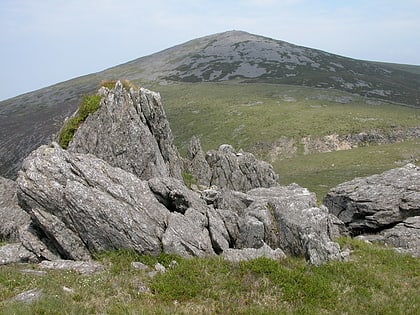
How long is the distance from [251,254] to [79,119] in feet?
54.0

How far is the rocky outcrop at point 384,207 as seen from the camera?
79.6 ft

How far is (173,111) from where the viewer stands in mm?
124000

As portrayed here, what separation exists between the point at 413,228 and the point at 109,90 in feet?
69.9

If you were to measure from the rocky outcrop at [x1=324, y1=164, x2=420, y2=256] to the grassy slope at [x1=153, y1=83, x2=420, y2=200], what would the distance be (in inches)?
991

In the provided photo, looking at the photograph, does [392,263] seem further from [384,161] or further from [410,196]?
[384,161]

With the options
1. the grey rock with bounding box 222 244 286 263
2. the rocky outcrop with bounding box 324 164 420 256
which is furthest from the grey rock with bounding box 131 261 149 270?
the rocky outcrop with bounding box 324 164 420 256

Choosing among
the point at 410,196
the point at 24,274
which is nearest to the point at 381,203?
the point at 410,196

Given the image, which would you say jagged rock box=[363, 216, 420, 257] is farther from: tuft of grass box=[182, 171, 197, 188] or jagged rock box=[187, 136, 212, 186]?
jagged rock box=[187, 136, 212, 186]

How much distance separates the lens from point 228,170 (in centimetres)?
3875

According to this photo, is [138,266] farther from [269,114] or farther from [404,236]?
[269,114]

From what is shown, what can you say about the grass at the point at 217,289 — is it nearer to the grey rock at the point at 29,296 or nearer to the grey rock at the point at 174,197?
the grey rock at the point at 29,296

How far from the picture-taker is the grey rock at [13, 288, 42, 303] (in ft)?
41.5

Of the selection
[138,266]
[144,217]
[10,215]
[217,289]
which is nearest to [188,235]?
[144,217]

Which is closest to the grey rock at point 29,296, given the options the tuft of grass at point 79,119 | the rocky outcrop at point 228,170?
the tuft of grass at point 79,119
